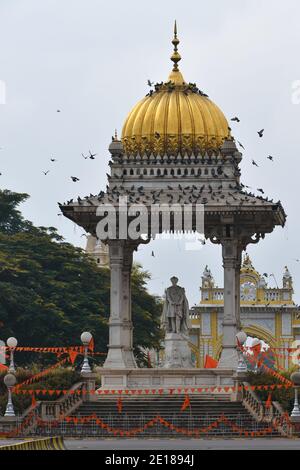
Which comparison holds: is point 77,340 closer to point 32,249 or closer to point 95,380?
point 32,249

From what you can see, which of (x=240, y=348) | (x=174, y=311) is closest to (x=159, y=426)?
(x=240, y=348)

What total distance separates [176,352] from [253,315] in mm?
65293

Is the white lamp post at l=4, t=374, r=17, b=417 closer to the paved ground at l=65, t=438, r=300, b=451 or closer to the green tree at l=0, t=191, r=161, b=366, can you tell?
the paved ground at l=65, t=438, r=300, b=451

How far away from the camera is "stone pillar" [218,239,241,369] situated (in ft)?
248

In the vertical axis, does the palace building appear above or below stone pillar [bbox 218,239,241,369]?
above

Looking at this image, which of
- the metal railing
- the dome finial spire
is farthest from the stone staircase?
the dome finial spire

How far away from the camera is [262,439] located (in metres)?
66.9

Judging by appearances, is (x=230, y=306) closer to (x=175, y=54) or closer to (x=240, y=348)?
(x=240, y=348)

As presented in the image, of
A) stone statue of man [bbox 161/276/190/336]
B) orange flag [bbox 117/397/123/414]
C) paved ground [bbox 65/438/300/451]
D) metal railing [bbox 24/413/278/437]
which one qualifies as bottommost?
paved ground [bbox 65/438/300/451]

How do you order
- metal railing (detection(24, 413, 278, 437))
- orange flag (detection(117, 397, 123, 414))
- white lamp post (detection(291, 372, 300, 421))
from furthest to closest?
orange flag (detection(117, 397, 123, 414)) < white lamp post (detection(291, 372, 300, 421)) < metal railing (detection(24, 413, 278, 437))

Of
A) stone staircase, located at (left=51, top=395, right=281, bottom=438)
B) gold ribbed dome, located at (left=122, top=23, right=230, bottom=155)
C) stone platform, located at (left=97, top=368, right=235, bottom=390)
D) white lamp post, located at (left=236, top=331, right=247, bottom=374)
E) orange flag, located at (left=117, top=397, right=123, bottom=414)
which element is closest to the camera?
stone staircase, located at (left=51, top=395, right=281, bottom=438)

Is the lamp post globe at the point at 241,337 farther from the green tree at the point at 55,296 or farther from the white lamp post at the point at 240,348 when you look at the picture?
the green tree at the point at 55,296

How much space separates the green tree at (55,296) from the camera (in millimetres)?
95750

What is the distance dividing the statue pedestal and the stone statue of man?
267 mm
